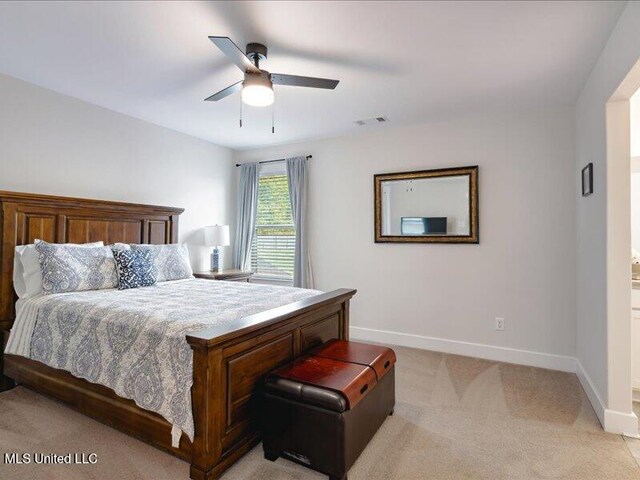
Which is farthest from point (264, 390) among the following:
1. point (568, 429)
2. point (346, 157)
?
point (346, 157)

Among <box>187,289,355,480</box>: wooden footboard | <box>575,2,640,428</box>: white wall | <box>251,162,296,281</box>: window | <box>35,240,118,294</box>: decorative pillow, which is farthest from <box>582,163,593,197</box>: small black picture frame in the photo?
<box>35,240,118,294</box>: decorative pillow

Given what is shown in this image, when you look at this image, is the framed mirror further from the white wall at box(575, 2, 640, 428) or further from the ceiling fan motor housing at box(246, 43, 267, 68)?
the ceiling fan motor housing at box(246, 43, 267, 68)

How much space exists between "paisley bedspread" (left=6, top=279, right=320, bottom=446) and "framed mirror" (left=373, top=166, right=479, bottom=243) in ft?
5.57

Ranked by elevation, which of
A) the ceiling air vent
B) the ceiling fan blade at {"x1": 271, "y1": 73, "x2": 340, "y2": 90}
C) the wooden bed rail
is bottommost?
the wooden bed rail

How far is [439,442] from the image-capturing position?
2.20 metres

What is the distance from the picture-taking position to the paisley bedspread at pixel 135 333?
1.86 meters

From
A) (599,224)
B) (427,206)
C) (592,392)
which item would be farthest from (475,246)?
(592,392)

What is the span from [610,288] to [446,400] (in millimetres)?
1395

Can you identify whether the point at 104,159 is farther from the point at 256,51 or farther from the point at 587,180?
the point at 587,180

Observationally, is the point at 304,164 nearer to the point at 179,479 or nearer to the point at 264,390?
the point at 264,390

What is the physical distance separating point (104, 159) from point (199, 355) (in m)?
2.92

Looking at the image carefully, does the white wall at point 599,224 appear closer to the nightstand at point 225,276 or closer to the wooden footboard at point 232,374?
the wooden footboard at point 232,374

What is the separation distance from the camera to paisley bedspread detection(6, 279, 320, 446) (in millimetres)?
1861

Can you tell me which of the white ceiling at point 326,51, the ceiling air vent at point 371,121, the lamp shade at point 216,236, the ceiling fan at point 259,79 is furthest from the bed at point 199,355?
the ceiling air vent at point 371,121
